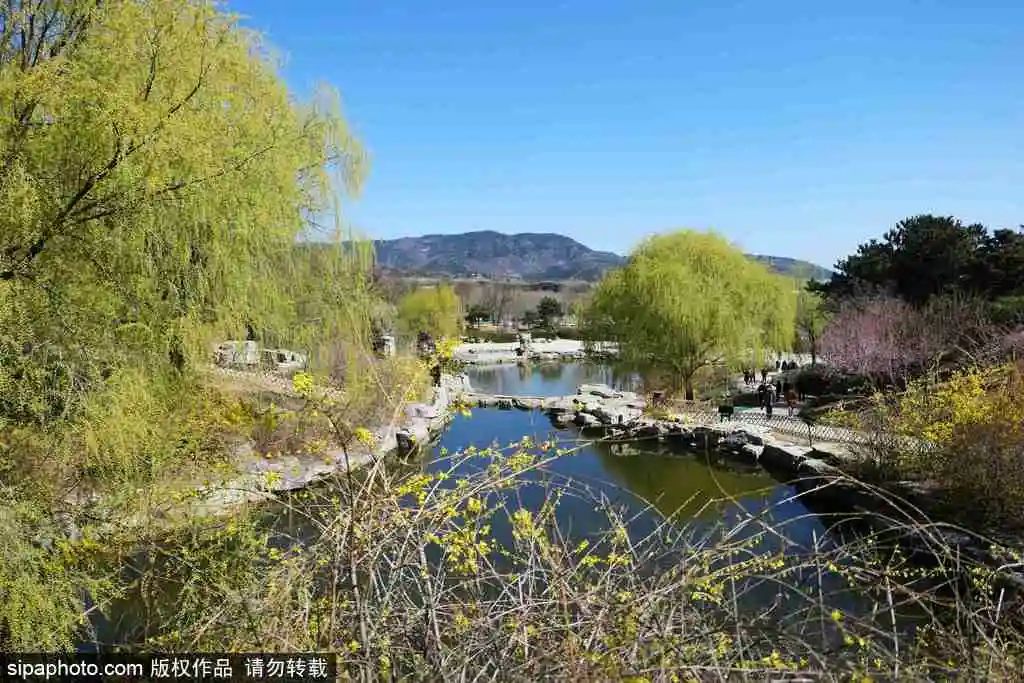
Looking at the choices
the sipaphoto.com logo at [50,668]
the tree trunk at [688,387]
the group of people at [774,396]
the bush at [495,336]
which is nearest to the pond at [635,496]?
the sipaphoto.com logo at [50,668]

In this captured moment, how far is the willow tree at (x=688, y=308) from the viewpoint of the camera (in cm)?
1758

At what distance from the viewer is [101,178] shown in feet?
14.3

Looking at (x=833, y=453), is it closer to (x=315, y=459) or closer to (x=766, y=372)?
(x=315, y=459)

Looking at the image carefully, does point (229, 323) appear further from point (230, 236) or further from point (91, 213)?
point (91, 213)

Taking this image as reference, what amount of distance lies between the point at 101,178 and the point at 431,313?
1426 inches

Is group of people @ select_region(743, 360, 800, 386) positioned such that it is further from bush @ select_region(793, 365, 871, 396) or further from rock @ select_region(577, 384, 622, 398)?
rock @ select_region(577, 384, 622, 398)

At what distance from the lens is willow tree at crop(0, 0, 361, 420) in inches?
168

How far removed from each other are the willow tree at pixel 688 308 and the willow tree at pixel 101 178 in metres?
13.3

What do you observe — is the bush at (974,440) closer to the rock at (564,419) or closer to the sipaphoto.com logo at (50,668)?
the sipaphoto.com logo at (50,668)

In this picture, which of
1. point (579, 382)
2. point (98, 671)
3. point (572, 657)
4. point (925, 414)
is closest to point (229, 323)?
point (98, 671)

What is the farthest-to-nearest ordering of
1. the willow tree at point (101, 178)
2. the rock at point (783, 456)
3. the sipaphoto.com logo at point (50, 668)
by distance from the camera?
1. the rock at point (783, 456)
2. the willow tree at point (101, 178)
3. the sipaphoto.com logo at point (50, 668)

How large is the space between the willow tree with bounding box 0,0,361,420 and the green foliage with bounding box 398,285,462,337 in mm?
28791

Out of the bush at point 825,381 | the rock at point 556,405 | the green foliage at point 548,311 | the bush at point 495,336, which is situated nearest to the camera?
the bush at point 825,381

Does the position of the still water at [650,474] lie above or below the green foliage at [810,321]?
below
